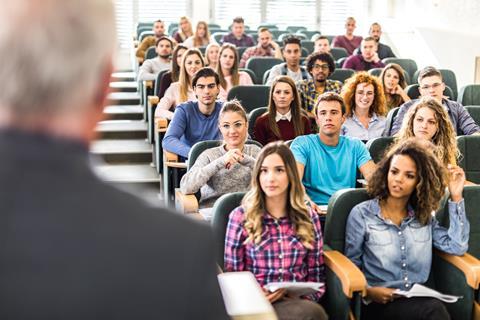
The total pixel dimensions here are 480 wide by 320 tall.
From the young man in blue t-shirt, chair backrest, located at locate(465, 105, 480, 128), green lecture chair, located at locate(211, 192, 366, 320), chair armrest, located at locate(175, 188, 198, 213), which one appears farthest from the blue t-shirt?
chair backrest, located at locate(465, 105, 480, 128)

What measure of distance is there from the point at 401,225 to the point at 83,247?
7.45ft

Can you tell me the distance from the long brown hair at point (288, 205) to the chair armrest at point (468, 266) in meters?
0.56

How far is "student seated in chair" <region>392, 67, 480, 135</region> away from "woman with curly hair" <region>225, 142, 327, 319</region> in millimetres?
2092

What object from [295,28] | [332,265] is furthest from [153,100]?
[295,28]

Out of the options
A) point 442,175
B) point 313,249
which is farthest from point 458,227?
point 313,249

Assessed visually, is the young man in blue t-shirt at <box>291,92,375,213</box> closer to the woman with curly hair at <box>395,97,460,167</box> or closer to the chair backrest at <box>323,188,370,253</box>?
the woman with curly hair at <box>395,97,460,167</box>

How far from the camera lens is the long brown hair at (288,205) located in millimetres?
2516

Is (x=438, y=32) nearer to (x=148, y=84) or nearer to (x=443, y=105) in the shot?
(x=148, y=84)

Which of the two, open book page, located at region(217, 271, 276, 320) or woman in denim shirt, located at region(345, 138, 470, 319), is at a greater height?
open book page, located at region(217, 271, 276, 320)

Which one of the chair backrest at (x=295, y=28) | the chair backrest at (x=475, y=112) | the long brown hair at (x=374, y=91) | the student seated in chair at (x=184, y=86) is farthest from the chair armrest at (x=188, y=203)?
the chair backrest at (x=295, y=28)

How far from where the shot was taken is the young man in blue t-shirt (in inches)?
139

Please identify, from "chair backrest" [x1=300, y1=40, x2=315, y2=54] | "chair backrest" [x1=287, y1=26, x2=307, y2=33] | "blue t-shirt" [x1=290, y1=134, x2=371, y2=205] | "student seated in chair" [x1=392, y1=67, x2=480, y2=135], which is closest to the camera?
"blue t-shirt" [x1=290, y1=134, x2=371, y2=205]

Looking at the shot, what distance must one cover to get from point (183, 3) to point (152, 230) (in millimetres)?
11447

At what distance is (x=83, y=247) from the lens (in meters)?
0.56
